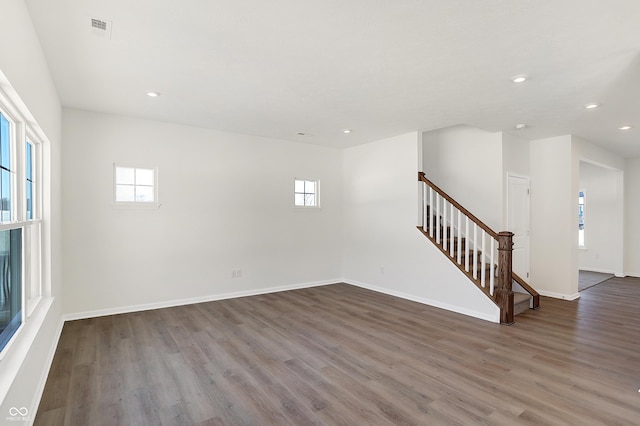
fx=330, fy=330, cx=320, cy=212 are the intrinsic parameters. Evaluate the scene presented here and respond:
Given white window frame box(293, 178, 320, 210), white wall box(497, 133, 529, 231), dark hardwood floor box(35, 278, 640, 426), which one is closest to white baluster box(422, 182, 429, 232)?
white wall box(497, 133, 529, 231)

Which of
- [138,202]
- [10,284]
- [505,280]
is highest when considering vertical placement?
[138,202]

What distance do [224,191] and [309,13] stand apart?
355 centimetres

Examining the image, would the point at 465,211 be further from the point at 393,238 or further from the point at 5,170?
the point at 5,170

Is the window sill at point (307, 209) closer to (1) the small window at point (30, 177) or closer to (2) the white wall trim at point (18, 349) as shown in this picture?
(1) the small window at point (30, 177)

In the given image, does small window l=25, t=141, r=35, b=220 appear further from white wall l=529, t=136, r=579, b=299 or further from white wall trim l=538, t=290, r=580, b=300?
white wall trim l=538, t=290, r=580, b=300

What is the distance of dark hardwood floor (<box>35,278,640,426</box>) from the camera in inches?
87.9

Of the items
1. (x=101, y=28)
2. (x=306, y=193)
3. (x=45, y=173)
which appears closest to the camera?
(x=101, y=28)

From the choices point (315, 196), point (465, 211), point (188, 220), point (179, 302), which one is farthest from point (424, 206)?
point (179, 302)

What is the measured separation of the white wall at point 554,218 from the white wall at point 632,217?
3.19 meters

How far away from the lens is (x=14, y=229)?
7.48 feet

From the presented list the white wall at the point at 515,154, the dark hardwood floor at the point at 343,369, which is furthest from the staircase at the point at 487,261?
the white wall at the point at 515,154

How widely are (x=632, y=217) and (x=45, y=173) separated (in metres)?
10.3

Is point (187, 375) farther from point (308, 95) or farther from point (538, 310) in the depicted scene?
point (538, 310)

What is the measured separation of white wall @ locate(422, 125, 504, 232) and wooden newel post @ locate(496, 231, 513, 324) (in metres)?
0.97
